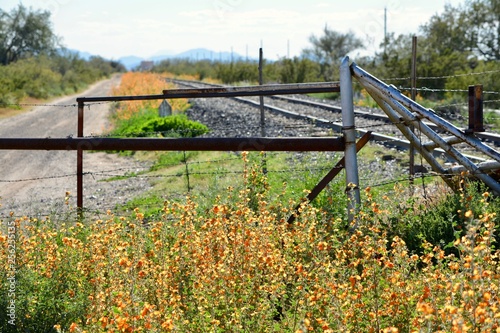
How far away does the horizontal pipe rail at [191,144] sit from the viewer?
606 cm

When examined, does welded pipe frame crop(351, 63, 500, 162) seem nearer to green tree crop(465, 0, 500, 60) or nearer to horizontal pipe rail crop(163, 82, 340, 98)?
horizontal pipe rail crop(163, 82, 340, 98)

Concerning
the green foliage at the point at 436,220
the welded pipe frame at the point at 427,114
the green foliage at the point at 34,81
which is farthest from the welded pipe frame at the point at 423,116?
the green foliage at the point at 34,81

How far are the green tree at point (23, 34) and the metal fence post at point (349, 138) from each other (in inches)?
3105

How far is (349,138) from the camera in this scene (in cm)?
606

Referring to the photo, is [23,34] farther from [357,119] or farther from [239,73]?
[357,119]

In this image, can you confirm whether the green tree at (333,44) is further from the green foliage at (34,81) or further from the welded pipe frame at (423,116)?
the welded pipe frame at (423,116)

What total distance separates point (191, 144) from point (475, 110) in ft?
9.21

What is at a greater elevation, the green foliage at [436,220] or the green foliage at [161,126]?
the green foliage at [161,126]

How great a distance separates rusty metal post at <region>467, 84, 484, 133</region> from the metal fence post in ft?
3.74

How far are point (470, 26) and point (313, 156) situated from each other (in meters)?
31.7

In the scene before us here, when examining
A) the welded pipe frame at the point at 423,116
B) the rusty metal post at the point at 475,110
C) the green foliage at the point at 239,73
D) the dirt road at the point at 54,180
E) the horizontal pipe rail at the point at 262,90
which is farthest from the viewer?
the green foliage at the point at 239,73

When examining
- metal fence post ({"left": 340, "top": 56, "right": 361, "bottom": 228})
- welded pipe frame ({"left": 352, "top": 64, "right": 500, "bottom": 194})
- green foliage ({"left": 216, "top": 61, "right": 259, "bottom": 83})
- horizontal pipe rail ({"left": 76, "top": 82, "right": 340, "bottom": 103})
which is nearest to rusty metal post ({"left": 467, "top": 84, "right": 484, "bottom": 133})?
welded pipe frame ({"left": 352, "top": 64, "right": 500, "bottom": 194})

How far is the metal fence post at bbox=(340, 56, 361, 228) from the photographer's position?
239 inches

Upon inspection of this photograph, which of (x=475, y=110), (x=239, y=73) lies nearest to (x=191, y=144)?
(x=475, y=110)
